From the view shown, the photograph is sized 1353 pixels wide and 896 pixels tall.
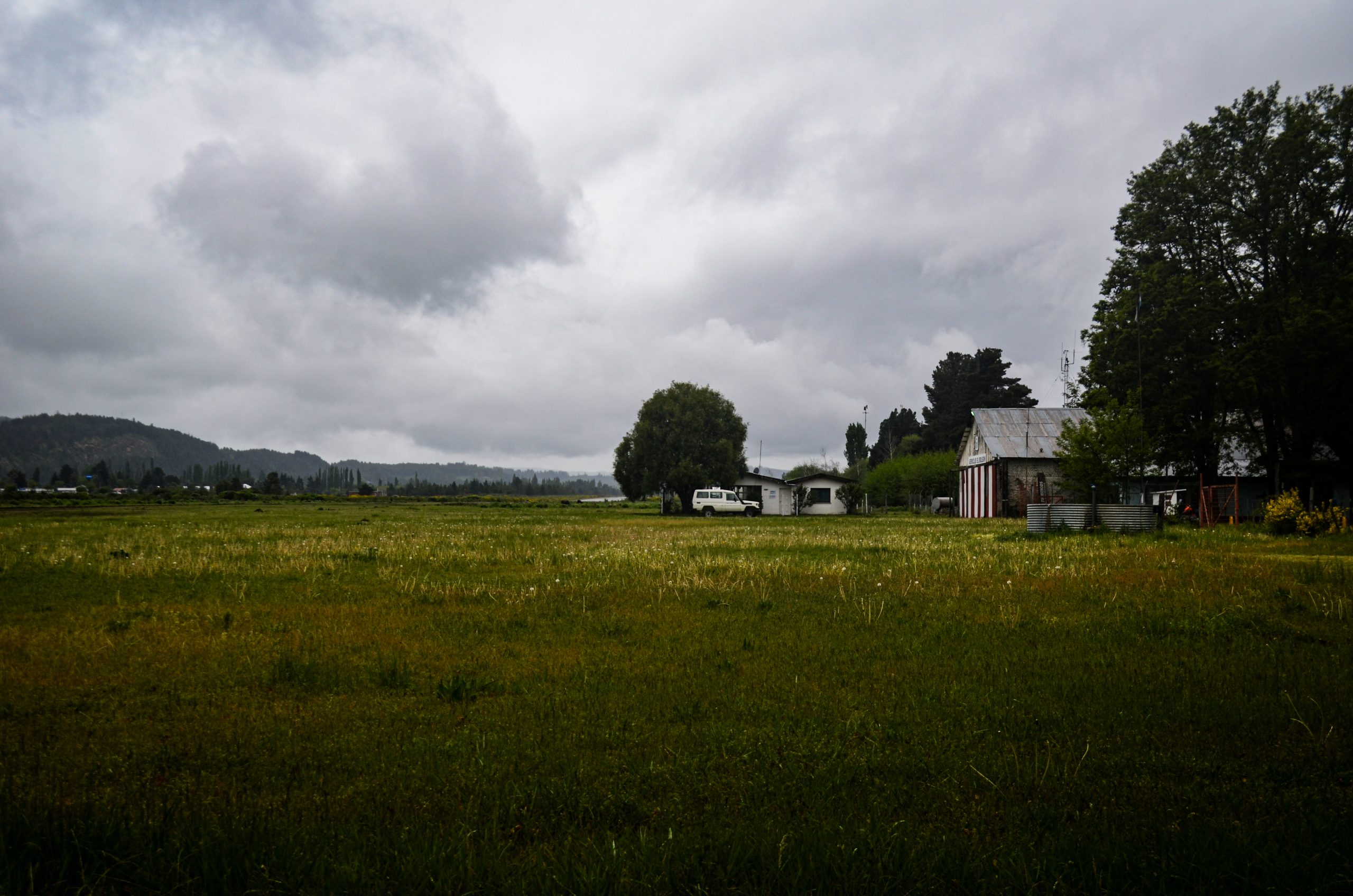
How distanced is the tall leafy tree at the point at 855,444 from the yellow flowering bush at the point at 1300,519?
11228cm

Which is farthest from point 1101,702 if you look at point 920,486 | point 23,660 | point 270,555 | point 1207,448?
point 920,486

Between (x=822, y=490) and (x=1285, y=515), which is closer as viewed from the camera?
(x=1285, y=515)

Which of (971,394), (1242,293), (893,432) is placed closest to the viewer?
(1242,293)

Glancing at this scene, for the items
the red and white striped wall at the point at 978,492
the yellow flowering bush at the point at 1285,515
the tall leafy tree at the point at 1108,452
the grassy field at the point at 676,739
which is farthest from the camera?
the red and white striped wall at the point at 978,492

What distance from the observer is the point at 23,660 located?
22.5ft

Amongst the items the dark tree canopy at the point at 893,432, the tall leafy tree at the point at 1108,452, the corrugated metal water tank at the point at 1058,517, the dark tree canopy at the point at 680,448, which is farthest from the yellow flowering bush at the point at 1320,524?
the dark tree canopy at the point at 893,432

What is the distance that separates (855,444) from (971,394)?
150ft

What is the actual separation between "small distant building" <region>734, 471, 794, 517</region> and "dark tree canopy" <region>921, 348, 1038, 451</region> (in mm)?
25283

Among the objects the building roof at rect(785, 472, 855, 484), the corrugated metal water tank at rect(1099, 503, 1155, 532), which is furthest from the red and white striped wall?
the corrugated metal water tank at rect(1099, 503, 1155, 532)

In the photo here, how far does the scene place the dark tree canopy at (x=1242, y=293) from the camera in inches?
1261

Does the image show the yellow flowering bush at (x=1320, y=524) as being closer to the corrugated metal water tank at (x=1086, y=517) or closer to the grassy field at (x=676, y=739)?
the corrugated metal water tank at (x=1086, y=517)

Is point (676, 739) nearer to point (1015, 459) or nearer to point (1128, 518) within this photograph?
point (1128, 518)

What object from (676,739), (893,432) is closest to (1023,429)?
(676,739)

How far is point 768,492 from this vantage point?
77312 mm
